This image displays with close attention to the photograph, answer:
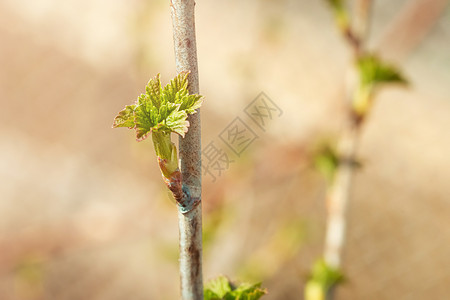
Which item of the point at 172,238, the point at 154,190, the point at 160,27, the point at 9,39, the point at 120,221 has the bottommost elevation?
the point at 172,238

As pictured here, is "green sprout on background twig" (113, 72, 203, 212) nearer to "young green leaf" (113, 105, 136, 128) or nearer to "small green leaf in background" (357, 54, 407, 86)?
"young green leaf" (113, 105, 136, 128)

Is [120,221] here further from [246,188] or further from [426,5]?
[426,5]

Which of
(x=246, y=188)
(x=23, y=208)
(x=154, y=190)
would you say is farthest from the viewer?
(x=23, y=208)

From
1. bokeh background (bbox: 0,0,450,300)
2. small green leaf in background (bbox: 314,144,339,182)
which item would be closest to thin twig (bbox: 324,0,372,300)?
small green leaf in background (bbox: 314,144,339,182)

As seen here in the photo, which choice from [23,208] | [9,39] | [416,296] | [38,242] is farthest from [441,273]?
[9,39]

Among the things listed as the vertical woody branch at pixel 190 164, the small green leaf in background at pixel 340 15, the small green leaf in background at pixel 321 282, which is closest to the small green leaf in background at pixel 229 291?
the vertical woody branch at pixel 190 164

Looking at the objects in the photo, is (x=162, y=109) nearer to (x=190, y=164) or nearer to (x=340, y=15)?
(x=190, y=164)
